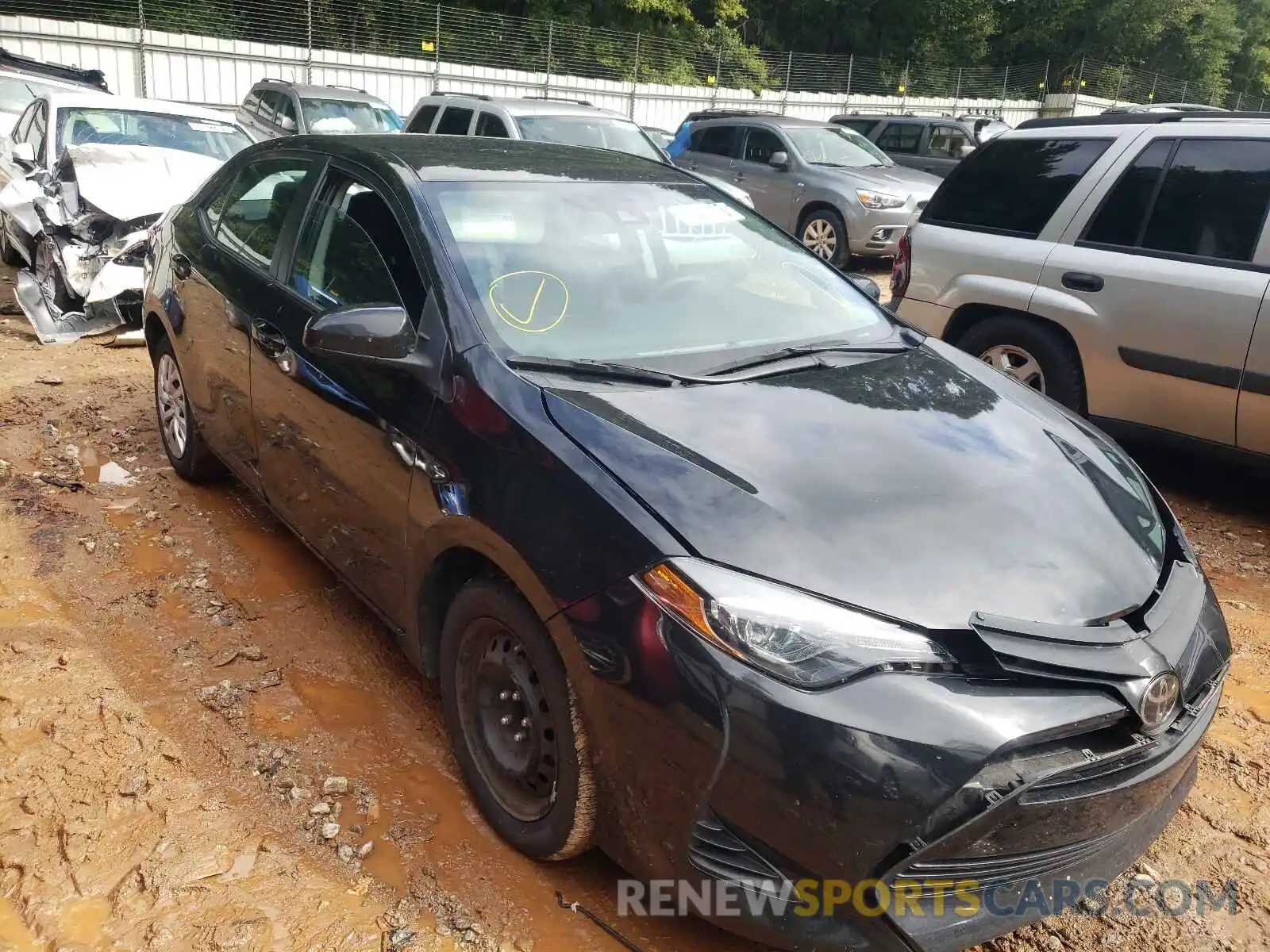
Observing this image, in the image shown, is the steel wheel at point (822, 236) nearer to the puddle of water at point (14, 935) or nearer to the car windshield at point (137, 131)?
the car windshield at point (137, 131)

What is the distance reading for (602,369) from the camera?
106 inches

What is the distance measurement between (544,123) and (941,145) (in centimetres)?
873

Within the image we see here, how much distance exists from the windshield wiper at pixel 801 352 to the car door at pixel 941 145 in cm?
1432

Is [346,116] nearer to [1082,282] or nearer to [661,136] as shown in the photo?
[661,136]

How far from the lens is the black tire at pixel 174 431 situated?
4637mm

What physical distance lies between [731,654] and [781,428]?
769 millimetres

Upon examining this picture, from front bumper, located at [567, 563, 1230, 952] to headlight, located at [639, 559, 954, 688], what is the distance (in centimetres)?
4

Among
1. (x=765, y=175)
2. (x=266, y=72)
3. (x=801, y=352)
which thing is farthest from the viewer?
(x=266, y=72)

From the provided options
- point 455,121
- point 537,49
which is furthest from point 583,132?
point 537,49

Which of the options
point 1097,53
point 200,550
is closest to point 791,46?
point 1097,53

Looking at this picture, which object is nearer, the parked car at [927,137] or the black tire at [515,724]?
the black tire at [515,724]

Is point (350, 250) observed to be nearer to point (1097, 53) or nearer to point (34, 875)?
point (34, 875)

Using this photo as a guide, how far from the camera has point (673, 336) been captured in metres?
3.01

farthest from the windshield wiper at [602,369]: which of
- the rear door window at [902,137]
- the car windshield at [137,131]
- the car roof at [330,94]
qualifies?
the rear door window at [902,137]
